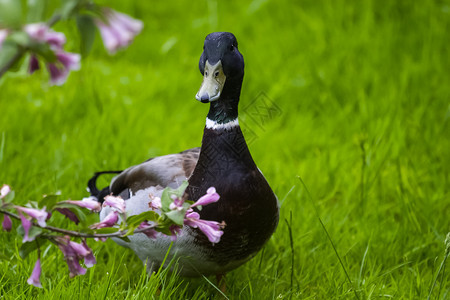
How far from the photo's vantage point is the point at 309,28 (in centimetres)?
460

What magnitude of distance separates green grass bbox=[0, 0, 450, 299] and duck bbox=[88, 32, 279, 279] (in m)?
Result: 0.13

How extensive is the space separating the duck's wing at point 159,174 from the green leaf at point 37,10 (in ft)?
3.72

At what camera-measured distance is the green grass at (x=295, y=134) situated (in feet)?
7.91

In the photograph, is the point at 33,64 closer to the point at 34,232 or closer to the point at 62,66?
the point at 62,66

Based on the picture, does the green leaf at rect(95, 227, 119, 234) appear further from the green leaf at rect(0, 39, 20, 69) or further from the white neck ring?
the white neck ring

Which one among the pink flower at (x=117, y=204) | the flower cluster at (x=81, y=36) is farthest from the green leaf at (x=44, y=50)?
the pink flower at (x=117, y=204)

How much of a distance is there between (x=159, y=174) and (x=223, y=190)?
36 centimetres

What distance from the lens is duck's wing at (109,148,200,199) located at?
2203 millimetres

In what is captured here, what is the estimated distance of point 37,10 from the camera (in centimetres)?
107

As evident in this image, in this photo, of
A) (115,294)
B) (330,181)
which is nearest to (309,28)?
(330,181)

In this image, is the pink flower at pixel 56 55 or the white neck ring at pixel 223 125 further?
the white neck ring at pixel 223 125

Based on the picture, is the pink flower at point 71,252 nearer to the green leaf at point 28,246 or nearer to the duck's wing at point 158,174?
the green leaf at point 28,246

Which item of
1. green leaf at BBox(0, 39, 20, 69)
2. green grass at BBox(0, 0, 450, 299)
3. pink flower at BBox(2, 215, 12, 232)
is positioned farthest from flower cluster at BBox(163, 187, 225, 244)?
green grass at BBox(0, 0, 450, 299)

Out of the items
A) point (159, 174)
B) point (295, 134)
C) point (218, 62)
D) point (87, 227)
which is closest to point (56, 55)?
point (87, 227)
